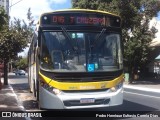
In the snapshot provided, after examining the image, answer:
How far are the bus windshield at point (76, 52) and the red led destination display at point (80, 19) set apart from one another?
36cm

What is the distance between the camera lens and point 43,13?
1176cm

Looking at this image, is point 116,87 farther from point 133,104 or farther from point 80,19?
point 133,104

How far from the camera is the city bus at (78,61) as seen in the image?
11.1 meters

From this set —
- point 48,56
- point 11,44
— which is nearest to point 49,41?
point 48,56

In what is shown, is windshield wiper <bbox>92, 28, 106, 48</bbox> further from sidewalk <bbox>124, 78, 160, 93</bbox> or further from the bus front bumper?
sidewalk <bbox>124, 78, 160, 93</bbox>

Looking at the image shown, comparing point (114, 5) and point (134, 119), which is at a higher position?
point (114, 5)

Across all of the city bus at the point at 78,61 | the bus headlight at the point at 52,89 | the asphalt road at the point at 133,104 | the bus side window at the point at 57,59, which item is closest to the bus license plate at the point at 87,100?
the city bus at the point at 78,61

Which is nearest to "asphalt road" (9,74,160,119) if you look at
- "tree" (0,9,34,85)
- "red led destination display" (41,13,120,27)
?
"red led destination display" (41,13,120,27)

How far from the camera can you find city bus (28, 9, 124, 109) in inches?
436

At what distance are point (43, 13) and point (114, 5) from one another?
2632 centimetres

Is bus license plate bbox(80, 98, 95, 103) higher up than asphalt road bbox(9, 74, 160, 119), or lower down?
higher up

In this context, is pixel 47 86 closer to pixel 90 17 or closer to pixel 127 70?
pixel 90 17

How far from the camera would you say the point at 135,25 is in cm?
3831

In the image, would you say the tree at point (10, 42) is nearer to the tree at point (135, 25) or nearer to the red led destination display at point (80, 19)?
the tree at point (135, 25)
